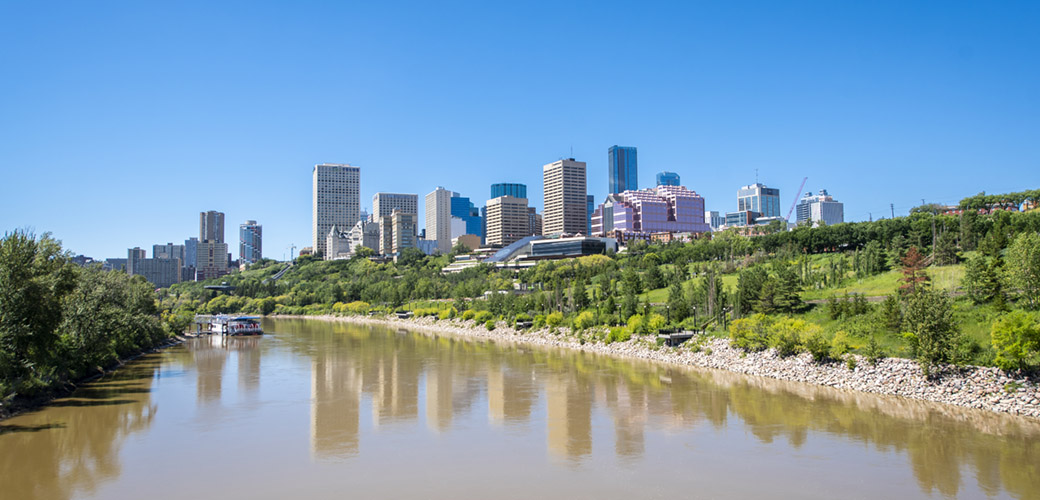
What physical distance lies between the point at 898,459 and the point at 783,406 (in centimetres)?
854

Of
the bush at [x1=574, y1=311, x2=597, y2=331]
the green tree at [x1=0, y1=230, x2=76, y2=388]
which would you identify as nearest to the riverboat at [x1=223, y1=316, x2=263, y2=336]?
the bush at [x1=574, y1=311, x2=597, y2=331]

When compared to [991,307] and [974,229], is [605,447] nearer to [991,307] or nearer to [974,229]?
[991,307]

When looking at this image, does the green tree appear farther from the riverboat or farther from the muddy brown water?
the riverboat

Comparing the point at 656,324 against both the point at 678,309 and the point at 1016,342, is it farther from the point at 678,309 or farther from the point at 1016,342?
the point at 1016,342

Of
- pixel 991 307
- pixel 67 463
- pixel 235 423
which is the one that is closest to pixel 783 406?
pixel 991 307

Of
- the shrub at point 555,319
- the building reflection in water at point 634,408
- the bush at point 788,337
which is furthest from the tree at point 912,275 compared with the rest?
the shrub at point 555,319

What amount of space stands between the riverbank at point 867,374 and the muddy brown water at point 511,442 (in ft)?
3.24

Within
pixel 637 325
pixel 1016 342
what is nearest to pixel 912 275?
pixel 1016 342

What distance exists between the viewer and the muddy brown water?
836 inches

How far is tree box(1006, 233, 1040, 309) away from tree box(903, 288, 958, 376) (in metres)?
5.91

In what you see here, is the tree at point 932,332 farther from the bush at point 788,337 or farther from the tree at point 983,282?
the tree at point 983,282

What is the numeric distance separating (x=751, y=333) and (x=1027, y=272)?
15467 millimetres

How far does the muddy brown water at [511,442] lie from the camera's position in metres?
21.2

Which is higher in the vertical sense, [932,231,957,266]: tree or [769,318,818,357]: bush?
[932,231,957,266]: tree
